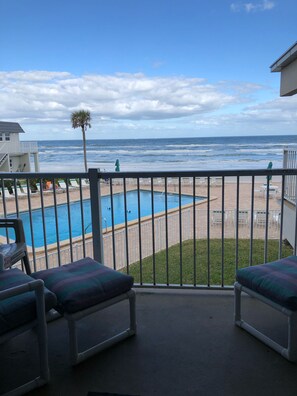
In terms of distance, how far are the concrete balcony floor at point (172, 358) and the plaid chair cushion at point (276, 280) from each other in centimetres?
36

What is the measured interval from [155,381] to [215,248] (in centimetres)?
639

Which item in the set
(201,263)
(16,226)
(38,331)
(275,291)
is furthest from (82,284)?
(201,263)

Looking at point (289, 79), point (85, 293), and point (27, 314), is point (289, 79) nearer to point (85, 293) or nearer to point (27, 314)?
point (85, 293)

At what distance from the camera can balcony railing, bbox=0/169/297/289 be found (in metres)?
2.69

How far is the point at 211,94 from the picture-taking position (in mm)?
32906

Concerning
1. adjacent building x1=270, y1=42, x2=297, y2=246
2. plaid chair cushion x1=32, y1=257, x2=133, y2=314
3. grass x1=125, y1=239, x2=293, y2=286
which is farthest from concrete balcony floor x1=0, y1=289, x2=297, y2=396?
adjacent building x1=270, y1=42, x2=297, y2=246

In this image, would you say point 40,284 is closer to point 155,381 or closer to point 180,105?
point 155,381

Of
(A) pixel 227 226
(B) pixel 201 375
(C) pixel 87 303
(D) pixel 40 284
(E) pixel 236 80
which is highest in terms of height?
(E) pixel 236 80

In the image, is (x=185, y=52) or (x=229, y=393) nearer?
(x=229, y=393)

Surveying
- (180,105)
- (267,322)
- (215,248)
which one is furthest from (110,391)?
(180,105)

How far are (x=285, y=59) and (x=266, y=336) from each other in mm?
5687

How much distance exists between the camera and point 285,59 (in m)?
6.21

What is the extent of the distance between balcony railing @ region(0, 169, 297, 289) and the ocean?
8.62 metres

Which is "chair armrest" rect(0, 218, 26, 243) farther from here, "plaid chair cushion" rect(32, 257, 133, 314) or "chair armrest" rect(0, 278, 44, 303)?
"chair armrest" rect(0, 278, 44, 303)
